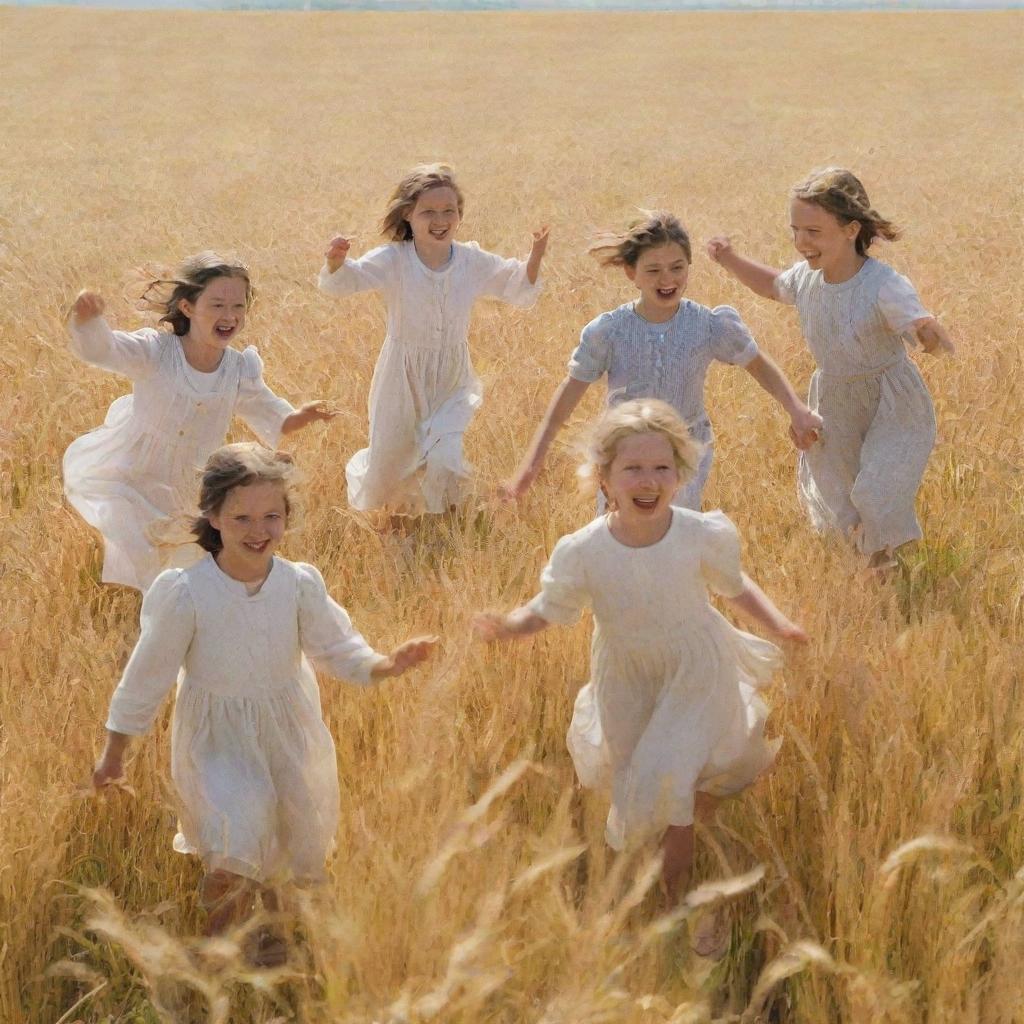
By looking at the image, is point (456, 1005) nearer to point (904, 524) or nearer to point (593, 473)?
point (593, 473)

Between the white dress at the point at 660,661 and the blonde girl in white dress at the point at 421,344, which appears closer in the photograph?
the white dress at the point at 660,661

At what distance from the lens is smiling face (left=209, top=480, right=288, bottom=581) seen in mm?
2840

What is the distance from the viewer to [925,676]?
3.20 metres

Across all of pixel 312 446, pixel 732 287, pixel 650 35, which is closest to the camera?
pixel 312 446

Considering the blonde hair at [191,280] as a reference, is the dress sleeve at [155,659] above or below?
below

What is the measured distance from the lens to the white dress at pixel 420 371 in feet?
17.1

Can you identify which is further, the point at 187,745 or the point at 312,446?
the point at 312,446

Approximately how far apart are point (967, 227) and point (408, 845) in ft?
34.6

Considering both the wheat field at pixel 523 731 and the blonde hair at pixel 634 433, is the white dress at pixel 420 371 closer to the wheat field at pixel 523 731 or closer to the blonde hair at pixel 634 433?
the wheat field at pixel 523 731

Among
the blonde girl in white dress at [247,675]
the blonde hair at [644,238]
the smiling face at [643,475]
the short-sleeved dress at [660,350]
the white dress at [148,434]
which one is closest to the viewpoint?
the blonde girl in white dress at [247,675]

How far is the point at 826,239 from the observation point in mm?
4555

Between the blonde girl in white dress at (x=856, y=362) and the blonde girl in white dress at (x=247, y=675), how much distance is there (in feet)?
7.14

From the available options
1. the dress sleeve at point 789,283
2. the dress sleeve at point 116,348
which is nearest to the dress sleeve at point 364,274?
the dress sleeve at point 116,348

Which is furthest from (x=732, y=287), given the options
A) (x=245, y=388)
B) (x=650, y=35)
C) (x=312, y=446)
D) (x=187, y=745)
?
(x=650, y=35)
